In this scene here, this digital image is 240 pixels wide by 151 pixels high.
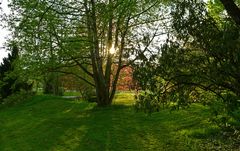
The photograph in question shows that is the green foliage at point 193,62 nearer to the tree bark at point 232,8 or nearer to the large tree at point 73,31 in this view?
the tree bark at point 232,8

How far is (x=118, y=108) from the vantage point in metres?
29.8

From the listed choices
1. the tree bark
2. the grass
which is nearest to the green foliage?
the tree bark

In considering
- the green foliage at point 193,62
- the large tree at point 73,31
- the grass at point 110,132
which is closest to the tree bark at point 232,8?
the green foliage at point 193,62

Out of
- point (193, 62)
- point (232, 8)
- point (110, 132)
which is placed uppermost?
point (232, 8)

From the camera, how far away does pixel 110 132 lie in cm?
1986

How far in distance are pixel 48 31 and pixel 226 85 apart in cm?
1847

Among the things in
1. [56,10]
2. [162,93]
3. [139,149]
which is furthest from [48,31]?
[162,93]

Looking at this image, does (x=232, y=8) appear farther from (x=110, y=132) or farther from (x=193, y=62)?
(x=110, y=132)

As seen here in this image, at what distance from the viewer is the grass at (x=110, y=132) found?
16552mm

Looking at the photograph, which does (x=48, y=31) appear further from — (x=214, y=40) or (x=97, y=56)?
(x=214, y=40)

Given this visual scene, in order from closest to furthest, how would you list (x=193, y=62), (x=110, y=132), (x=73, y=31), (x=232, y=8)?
1. (x=232, y=8)
2. (x=193, y=62)
3. (x=110, y=132)
4. (x=73, y=31)

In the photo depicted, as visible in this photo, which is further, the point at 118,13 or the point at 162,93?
the point at 118,13

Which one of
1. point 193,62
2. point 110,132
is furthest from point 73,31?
point 193,62

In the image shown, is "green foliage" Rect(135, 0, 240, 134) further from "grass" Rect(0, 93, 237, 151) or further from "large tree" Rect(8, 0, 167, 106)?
"large tree" Rect(8, 0, 167, 106)
